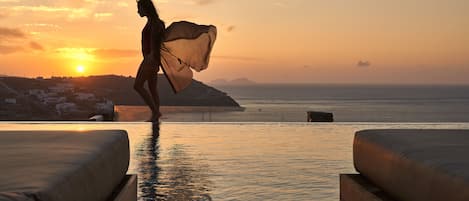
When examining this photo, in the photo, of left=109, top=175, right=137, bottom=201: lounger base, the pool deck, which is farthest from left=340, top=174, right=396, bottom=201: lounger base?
left=109, top=175, right=137, bottom=201: lounger base

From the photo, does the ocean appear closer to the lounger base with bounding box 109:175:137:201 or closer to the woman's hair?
the woman's hair

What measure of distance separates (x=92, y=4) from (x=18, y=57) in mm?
8010

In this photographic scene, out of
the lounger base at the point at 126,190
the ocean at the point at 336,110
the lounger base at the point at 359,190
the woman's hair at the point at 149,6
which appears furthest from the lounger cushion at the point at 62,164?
the ocean at the point at 336,110

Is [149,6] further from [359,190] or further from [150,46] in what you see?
[359,190]

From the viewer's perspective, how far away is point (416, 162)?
5.22ft

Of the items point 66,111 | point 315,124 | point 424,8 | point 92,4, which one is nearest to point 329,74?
point 66,111

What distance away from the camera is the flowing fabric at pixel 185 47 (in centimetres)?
610

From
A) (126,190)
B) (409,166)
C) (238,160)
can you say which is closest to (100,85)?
(238,160)

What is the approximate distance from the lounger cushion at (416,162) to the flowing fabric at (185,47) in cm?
403

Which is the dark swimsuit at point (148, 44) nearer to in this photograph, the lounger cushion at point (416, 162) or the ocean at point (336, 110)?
the lounger cushion at point (416, 162)

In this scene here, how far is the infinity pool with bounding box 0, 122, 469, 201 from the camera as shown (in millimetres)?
2951

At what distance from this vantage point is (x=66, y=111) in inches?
1412

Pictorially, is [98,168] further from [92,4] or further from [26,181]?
[92,4]

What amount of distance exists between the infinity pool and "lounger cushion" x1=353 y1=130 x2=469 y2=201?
75 cm
